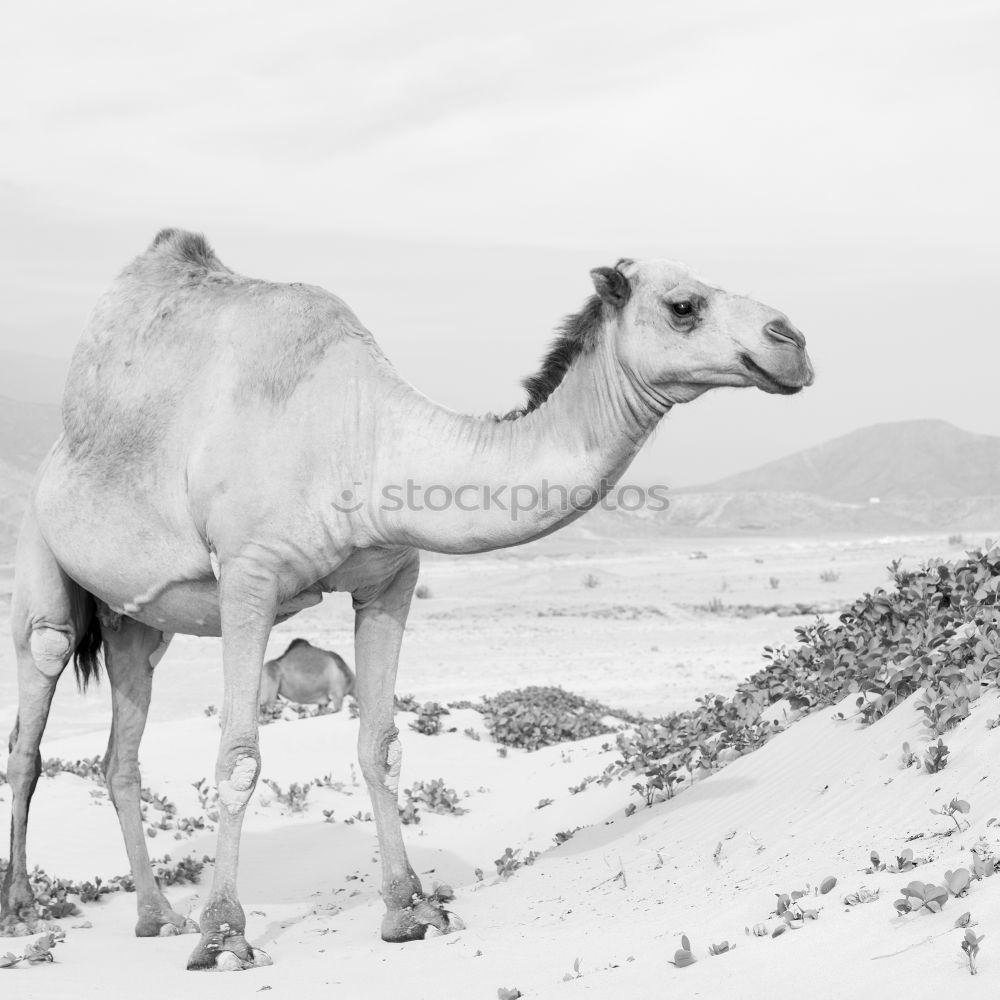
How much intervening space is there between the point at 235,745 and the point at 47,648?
1.73m

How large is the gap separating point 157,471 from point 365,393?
1128mm

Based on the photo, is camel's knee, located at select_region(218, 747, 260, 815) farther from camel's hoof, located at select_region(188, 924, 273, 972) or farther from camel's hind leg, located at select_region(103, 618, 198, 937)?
camel's hind leg, located at select_region(103, 618, 198, 937)

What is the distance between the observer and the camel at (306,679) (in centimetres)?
1315

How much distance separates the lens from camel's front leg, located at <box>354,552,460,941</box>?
20.7 feet

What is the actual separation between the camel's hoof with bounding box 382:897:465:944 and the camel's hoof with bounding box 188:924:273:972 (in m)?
0.58

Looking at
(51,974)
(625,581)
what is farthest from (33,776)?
(625,581)

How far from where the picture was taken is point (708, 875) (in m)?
5.61

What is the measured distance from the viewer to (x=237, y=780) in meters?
5.84

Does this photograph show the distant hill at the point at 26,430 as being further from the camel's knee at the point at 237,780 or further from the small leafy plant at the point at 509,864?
the camel's knee at the point at 237,780

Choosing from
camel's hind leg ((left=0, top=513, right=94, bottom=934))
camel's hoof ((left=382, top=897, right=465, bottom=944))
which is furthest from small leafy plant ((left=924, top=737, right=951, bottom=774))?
camel's hind leg ((left=0, top=513, right=94, bottom=934))

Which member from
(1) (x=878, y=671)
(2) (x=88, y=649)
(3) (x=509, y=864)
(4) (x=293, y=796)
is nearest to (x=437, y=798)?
(4) (x=293, y=796)

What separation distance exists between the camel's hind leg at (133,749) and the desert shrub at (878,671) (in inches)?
110

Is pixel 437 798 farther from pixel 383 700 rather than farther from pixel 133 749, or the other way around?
pixel 383 700

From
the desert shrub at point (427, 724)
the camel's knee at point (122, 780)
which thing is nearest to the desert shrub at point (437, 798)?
the desert shrub at point (427, 724)
